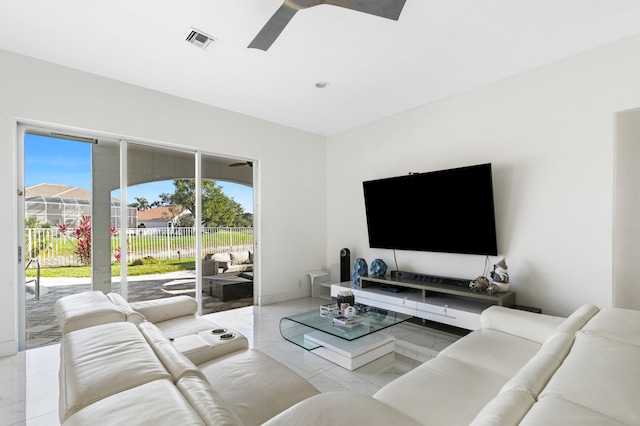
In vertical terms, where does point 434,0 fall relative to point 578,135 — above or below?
above

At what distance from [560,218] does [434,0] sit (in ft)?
7.78

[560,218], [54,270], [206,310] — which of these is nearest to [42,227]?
[54,270]

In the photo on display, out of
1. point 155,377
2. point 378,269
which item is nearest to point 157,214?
point 378,269

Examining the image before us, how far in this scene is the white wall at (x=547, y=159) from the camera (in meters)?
2.79

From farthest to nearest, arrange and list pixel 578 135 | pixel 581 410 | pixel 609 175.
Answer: pixel 578 135 → pixel 609 175 → pixel 581 410

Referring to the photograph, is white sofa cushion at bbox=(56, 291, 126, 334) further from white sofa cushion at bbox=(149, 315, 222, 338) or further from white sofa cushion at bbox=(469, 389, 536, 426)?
white sofa cushion at bbox=(469, 389, 536, 426)

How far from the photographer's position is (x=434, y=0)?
223cm

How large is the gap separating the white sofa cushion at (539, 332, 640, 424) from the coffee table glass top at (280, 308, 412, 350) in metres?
1.57

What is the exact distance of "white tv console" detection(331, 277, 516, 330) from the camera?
316 centimetres

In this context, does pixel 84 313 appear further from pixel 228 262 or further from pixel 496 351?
pixel 228 262

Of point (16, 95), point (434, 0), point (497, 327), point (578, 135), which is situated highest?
point (434, 0)

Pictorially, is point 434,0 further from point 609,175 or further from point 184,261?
point 184,261

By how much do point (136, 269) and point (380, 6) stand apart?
3812 millimetres

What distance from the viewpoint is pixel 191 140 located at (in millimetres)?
4051
